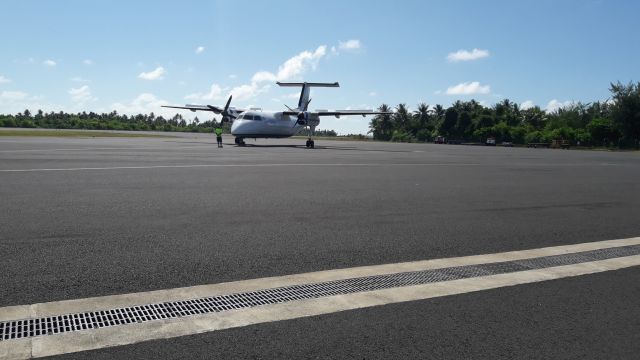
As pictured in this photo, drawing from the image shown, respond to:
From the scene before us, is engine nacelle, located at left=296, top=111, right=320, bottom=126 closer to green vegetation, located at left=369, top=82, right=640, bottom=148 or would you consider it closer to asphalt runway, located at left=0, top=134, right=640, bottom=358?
asphalt runway, located at left=0, top=134, right=640, bottom=358

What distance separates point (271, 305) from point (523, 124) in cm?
10508

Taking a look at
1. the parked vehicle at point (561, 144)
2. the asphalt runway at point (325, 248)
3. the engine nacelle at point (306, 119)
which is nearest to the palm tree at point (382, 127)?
the parked vehicle at point (561, 144)

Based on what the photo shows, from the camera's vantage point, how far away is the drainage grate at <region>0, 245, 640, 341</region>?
10.6 ft

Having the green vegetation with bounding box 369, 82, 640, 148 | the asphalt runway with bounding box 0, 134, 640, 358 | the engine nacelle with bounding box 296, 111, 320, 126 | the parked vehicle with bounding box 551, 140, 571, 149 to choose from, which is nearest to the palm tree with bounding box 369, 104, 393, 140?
the green vegetation with bounding box 369, 82, 640, 148

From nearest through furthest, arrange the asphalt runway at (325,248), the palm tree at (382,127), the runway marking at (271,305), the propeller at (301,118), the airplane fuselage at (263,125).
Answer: the runway marking at (271,305) < the asphalt runway at (325,248) < the airplane fuselage at (263,125) < the propeller at (301,118) < the palm tree at (382,127)

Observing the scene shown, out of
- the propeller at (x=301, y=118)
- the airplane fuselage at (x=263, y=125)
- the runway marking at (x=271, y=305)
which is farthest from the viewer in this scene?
the propeller at (x=301, y=118)

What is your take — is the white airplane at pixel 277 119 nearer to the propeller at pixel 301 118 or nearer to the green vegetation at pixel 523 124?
the propeller at pixel 301 118

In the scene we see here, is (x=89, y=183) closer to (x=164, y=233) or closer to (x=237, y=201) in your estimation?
(x=237, y=201)

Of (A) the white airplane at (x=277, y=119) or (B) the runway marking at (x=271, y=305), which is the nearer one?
(B) the runway marking at (x=271, y=305)

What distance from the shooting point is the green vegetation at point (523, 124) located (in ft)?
232

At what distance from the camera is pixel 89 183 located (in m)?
10.9

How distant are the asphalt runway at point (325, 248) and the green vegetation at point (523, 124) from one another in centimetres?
7117

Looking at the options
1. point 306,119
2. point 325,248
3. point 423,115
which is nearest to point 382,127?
point 423,115

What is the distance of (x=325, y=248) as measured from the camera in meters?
5.54
